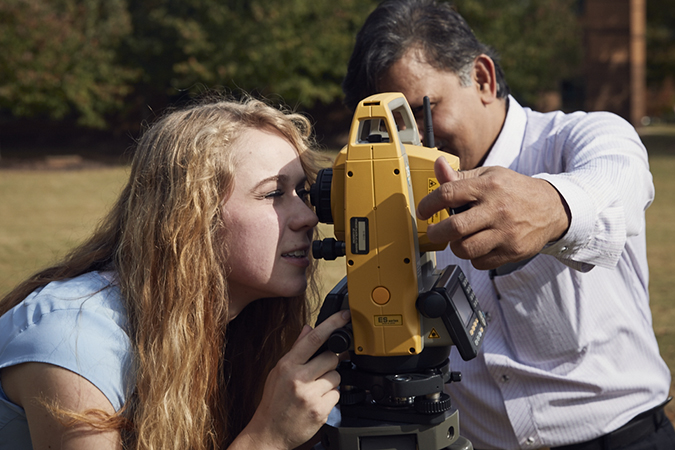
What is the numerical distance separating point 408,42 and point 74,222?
11847 millimetres

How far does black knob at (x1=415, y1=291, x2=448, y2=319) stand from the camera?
64.6 inches

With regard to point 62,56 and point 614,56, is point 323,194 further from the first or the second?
point 614,56

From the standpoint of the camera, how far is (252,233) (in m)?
2.06

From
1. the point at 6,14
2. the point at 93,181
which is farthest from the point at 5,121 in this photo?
the point at 93,181

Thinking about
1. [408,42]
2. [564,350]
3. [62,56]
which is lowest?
[62,56]

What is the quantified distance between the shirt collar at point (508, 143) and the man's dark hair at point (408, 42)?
7.9 inches

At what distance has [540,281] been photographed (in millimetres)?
2424

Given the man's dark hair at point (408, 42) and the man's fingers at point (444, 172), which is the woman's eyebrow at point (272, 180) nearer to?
the man's fingers at point (444, 172)

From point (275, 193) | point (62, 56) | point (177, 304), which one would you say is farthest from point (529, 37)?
point (177, 304)

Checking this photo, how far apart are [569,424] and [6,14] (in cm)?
2492

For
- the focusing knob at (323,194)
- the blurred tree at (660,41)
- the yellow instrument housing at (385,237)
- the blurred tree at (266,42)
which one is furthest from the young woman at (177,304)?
the blurred tree at (660,41)

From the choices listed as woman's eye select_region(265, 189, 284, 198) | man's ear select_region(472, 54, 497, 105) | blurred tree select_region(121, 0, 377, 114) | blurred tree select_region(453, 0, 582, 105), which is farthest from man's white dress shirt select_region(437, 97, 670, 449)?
blurred tree select_region(453, 0, 582, 105)

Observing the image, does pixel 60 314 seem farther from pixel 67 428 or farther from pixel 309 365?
pixel 309 365

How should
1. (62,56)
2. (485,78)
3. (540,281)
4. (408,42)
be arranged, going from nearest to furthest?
(540,281) < (408,42) < (485,78) < (62,56)
